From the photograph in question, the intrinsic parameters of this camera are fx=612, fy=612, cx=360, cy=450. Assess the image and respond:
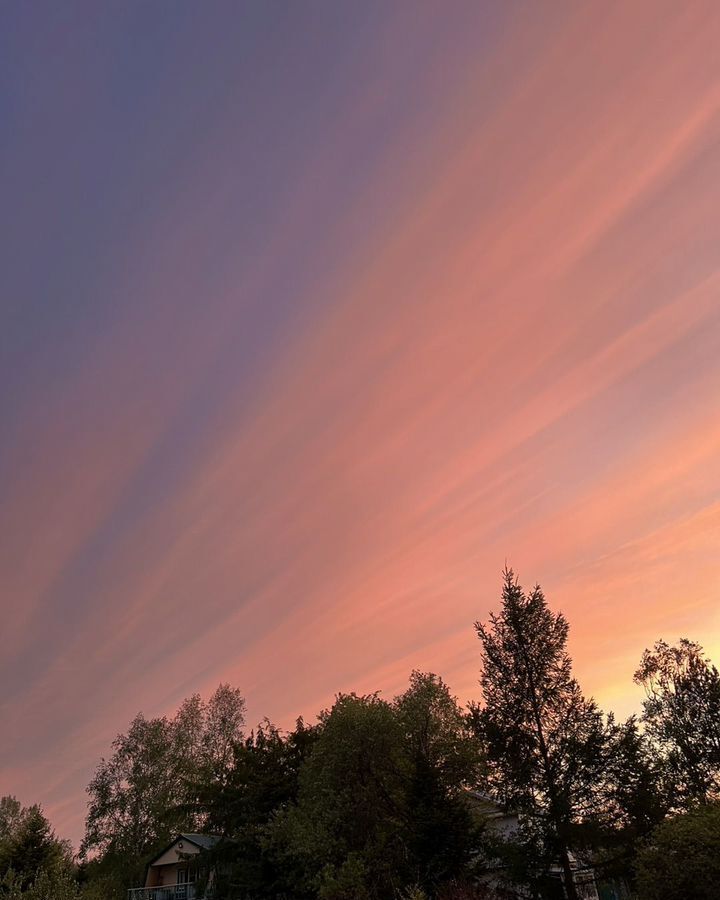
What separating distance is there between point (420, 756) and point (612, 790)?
11.7 metres

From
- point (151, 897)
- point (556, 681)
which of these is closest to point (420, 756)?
point (556, 681)

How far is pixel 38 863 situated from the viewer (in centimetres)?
6225

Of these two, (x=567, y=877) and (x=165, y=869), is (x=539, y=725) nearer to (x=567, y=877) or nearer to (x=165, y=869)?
(x=567, y=877)

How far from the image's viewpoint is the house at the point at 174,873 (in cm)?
6419

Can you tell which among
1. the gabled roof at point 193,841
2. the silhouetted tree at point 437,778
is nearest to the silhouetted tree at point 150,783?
the gabled roof at point 193,841

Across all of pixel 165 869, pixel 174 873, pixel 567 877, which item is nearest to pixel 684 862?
pixel 567 877

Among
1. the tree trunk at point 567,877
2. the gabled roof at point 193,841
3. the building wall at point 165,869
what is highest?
the gabled roof at point 193,841

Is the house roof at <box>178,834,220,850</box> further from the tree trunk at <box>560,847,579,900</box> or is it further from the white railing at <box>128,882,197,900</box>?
the tree trunk at <box>560,847,579,900</box>

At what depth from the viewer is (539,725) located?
40375 millimetres

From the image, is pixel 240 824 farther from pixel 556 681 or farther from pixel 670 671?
pixel 670 671

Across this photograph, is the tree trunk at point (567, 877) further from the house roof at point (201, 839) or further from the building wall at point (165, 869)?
the building wall at point (165, 869)

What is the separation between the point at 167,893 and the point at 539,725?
51025 millimetres

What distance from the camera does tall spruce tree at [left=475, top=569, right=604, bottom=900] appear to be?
37.3 metres

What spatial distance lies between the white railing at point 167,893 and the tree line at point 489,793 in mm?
7945
